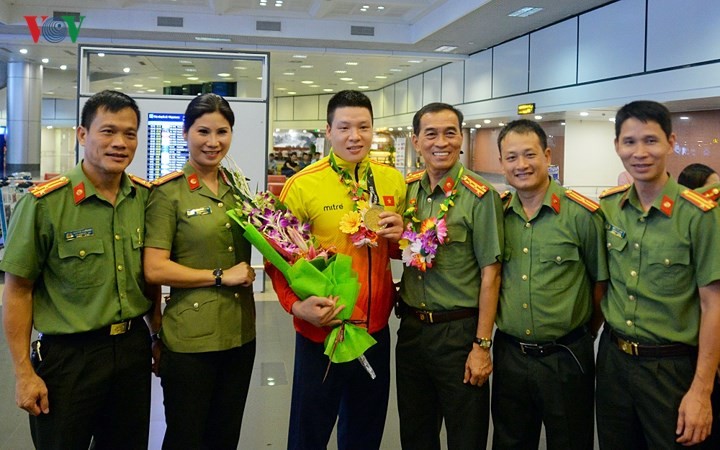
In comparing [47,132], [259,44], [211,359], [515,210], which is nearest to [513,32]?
[259,44]

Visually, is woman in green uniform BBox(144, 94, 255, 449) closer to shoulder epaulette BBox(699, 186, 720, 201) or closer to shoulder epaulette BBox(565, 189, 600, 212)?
shoulder epaulette BBox(565, 189, 600, 212)

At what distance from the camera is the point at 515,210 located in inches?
95.4

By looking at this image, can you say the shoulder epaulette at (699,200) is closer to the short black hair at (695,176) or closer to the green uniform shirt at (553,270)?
the green uniform shirt at (553,270)

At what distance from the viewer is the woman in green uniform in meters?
2.26

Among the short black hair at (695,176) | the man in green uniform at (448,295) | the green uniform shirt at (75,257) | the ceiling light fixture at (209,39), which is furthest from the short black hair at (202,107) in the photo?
the ceiling light fixture at (209,39)

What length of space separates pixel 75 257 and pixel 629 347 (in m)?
2.05

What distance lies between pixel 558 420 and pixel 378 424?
2.52ft

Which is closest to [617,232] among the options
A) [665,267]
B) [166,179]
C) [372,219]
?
[665,267]

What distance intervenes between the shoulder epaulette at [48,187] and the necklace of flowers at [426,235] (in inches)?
51.5

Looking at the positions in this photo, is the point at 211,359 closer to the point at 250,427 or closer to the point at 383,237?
the point at 383,237

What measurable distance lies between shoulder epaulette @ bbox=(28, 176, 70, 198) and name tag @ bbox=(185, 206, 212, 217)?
0.44 metres

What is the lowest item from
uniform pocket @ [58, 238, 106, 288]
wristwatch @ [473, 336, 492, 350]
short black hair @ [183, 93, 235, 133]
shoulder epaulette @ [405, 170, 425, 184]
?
wristwatch @ [473, 336, 492, 350]

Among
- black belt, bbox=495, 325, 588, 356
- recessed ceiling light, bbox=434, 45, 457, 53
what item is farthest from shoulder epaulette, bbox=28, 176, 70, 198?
recessed ceiling light, bbox=434, 45, 457, 53

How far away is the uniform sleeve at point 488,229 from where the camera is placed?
2350 millimetres
